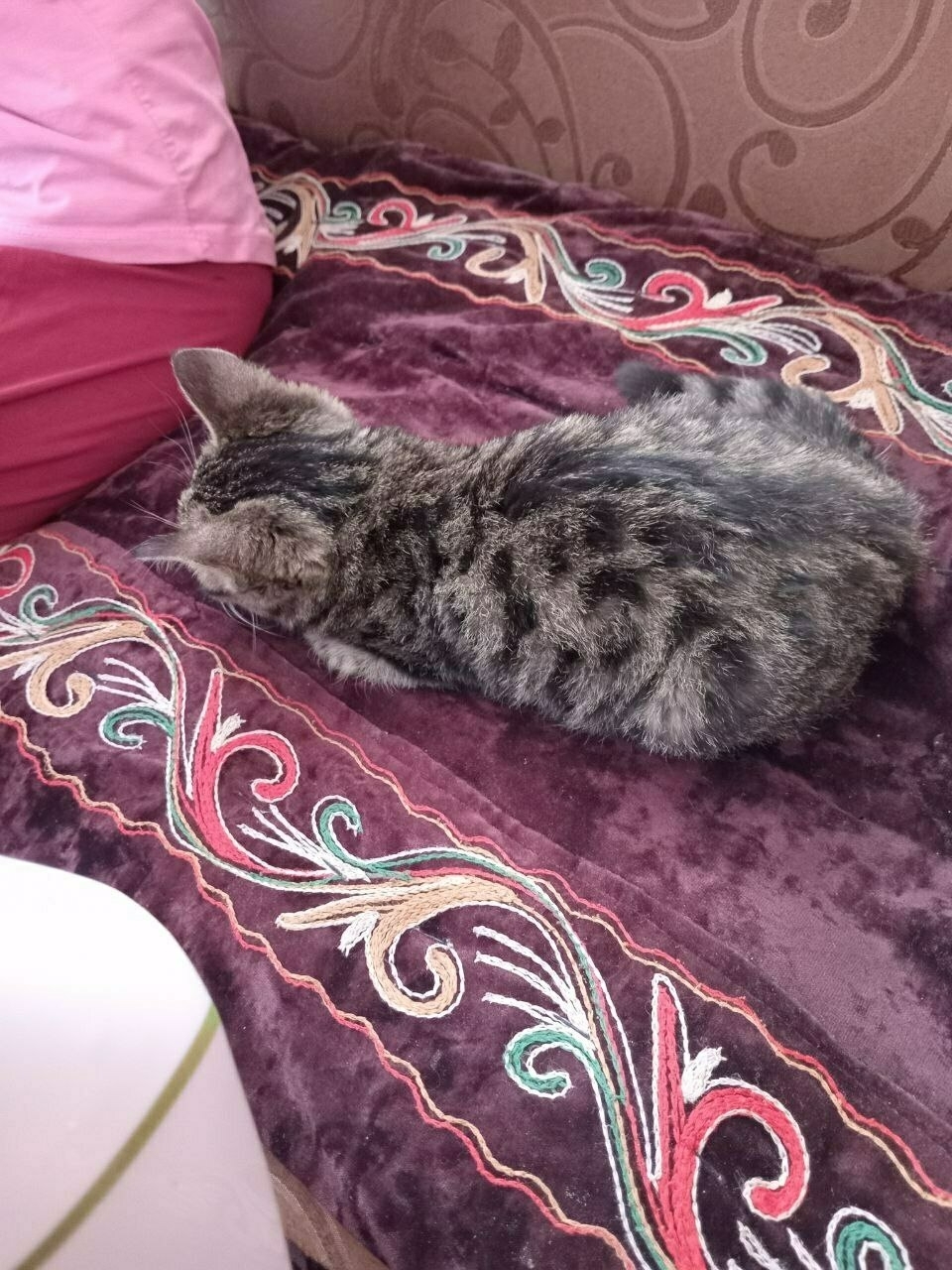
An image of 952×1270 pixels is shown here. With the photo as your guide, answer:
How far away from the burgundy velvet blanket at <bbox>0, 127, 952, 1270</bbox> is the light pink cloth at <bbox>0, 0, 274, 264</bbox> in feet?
1.17

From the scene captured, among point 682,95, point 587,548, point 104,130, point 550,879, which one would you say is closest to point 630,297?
point 682,95

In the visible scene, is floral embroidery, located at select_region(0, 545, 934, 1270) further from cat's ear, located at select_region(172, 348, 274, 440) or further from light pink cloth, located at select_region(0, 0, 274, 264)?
light pink cloth, located at select_region(0, 0, 274, 264)

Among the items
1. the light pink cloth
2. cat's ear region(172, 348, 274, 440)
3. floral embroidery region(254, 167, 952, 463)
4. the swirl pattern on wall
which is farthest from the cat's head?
the swirl pattern on wall

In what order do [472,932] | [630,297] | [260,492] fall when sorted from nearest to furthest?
[472,932]
[260,492]
[630,297]

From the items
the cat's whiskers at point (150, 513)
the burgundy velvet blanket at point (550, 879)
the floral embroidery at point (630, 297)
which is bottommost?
the cat's whiskers at point (150, 513)

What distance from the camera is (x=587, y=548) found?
0.94m

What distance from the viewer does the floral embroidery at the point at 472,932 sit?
0.72m

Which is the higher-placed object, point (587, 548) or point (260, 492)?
point (587, 548)

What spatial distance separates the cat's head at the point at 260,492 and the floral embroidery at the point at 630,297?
1.52 ft

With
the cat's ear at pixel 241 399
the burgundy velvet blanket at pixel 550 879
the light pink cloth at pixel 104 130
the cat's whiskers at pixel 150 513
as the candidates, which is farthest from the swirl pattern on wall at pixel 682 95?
the cat's whiskers at pixel 150 513

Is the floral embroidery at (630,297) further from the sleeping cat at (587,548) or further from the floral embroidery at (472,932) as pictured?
the floral embroidery at (472,932)

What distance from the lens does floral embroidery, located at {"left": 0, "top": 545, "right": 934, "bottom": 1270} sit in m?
0.72

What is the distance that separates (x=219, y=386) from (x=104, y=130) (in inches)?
17.6

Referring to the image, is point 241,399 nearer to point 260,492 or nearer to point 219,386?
point 219,386
